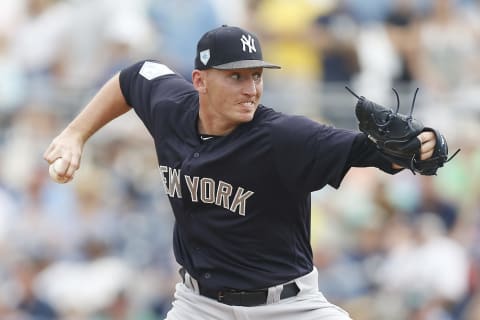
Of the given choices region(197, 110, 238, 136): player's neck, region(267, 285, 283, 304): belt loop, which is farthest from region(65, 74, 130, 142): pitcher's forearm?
region(267, 285, 283, 304): belt loop

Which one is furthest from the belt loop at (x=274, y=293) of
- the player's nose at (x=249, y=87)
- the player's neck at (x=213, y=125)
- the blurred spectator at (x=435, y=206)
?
the blurred spectator at (x=435, y=206)

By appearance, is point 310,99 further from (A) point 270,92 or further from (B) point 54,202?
(B) point 54,202

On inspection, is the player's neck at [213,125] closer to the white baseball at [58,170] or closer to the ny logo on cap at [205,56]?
the ny logo on cap at [205,56]

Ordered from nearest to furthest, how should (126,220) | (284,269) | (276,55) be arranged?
(284,269) → (126,220) → (276,55)

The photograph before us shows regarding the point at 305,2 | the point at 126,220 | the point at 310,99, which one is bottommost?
the point at 126,220

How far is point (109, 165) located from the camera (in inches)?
361

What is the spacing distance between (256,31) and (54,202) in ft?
7.32

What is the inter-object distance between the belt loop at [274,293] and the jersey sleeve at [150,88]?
0.94 meters

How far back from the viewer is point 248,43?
476 cm

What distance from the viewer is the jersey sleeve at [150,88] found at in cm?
520

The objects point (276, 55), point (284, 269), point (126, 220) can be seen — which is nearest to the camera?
point (284, 269)

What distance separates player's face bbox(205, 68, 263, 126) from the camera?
4.71m

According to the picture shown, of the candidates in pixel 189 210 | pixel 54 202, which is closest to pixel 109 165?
pixel 54 202

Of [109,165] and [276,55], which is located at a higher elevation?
[276,55]
